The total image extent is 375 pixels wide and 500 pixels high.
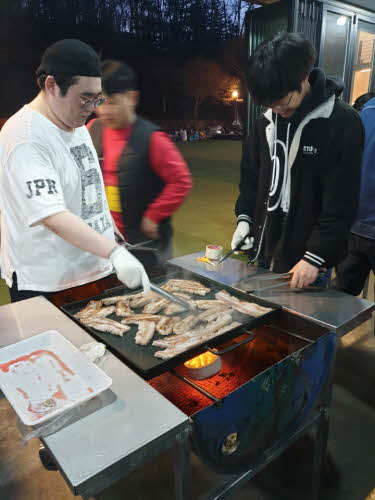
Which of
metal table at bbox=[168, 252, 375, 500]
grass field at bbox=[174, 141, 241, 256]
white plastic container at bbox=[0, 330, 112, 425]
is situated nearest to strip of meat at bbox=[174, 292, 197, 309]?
metal table at bbox=[168, 252, 375, 500]

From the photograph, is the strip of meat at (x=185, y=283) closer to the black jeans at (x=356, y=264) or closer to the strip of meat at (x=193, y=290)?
the strip of meat at (x=193, y=290)

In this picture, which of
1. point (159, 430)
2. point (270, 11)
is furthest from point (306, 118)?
point (270, 11)

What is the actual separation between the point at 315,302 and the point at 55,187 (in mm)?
Result: 1486

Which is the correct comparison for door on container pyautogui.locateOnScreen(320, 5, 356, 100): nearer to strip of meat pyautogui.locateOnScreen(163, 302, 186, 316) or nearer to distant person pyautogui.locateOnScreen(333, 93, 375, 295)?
distant person pyautogui.locateOnScreen(333, 93, 375, 295)

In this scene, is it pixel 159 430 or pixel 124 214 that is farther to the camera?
pixel 124 214

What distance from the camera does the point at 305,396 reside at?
1.80 meters

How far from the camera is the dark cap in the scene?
1621mm

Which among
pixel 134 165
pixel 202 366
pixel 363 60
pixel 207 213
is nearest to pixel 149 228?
pixel 134 165

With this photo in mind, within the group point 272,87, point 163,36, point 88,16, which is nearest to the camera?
point 272,87

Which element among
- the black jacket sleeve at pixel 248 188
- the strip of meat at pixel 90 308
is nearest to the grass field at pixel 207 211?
the black jacket sleeve at pixel 248 188

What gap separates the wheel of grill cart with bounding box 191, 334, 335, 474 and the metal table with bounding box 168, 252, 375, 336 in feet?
0.34

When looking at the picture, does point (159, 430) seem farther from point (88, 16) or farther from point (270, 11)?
point (88, 16)

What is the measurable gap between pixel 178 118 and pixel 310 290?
28.5 meters

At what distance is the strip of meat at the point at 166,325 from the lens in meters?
1.79
